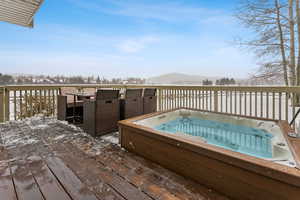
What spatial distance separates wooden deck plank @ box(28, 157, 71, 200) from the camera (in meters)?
1.28

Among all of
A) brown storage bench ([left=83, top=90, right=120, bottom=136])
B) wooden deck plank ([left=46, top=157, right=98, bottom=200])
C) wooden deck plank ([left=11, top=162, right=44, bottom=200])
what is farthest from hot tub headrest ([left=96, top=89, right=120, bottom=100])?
wooden deck plank ([left=11, top=162, right=44, bottom=200])

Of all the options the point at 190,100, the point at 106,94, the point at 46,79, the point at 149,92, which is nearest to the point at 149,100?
the point at 149,92

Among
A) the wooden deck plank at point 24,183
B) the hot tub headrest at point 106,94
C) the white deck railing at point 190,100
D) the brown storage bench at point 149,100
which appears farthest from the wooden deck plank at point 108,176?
the white deck railing at point 190,100

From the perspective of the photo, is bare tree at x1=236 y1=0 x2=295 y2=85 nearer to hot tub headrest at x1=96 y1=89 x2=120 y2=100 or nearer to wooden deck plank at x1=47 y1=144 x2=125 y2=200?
hot tub headrest at x1=96 y1=89 x2=120 y2=100

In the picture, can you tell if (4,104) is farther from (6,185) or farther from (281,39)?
(281,39)

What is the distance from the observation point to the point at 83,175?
5.24 feet

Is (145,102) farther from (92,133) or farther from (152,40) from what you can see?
(152,40)

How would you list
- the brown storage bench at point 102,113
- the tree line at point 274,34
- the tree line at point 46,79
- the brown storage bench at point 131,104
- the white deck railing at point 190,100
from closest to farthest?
the brown storage bench at point 102,113, the brown storage bench at point 131,104, the white deck railing at point 190,100, the tree line at point 46,79, the tree line at point 274,34

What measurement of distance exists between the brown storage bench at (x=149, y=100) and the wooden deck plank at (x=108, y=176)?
2.00 meters

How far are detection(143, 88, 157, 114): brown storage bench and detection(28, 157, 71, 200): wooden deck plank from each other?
2447 millimetres

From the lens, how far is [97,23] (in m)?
8.28

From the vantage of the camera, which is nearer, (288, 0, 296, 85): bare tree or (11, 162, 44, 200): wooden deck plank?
(11, 162, 44, 200): wooden deck plank

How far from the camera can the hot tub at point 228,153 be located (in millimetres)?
1097

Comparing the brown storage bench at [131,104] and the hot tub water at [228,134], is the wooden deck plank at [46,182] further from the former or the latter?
the brown storage bench at [131,104]
